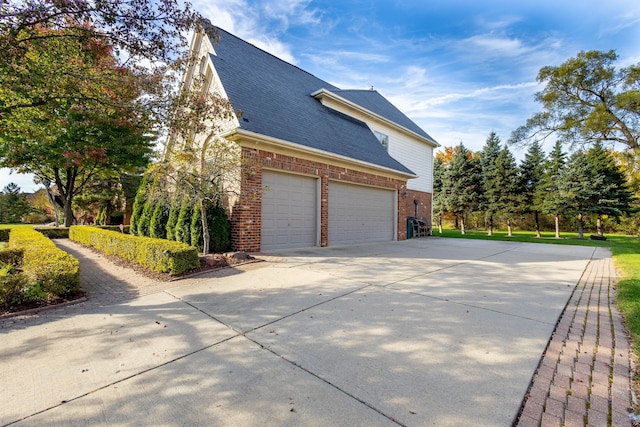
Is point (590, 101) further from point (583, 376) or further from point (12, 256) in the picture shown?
point (12, 256)

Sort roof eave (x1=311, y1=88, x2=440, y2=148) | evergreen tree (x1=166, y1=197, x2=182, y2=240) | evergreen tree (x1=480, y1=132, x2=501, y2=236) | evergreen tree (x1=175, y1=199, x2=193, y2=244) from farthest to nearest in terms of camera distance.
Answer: evergreen tree (x1=480, y1=132, x2=501, y2=236) < roof eave (x1=311, y1=88, x2=440, y2=148) < evergreen tree (x1=166, y1=197, x2=182, y2=240) < evergreen tree (x1=175, y1=199, x2=193, y2=244)

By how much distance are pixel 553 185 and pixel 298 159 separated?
20.2m

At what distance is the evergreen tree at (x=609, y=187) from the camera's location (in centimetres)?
1805

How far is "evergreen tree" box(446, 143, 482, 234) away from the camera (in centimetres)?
2230

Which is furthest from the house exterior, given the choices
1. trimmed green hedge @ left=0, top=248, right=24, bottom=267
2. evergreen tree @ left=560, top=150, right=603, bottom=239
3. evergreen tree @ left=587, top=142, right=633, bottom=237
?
evergreen tree @ left=587, top=142, right=633, bottom=237

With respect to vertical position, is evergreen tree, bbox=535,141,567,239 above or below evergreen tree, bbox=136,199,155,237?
above

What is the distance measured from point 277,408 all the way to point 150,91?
5.35m

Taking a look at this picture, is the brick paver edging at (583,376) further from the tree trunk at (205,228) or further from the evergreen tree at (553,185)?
the evergreen tree at (553,185)

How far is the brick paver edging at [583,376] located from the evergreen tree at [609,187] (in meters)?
20.2

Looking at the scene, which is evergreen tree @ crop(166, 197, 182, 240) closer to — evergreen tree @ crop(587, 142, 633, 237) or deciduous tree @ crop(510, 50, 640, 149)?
deciduous tree @ crop(510, 50, 640, 149)

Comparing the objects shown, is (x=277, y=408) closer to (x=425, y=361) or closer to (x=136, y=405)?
(x=136, y=405)

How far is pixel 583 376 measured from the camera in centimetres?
230

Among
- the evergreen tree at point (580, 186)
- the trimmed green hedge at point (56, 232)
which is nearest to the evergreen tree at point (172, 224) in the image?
the trimmed green hedge at point (56, 232)

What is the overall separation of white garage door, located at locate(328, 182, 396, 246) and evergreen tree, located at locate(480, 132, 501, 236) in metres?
12.2
